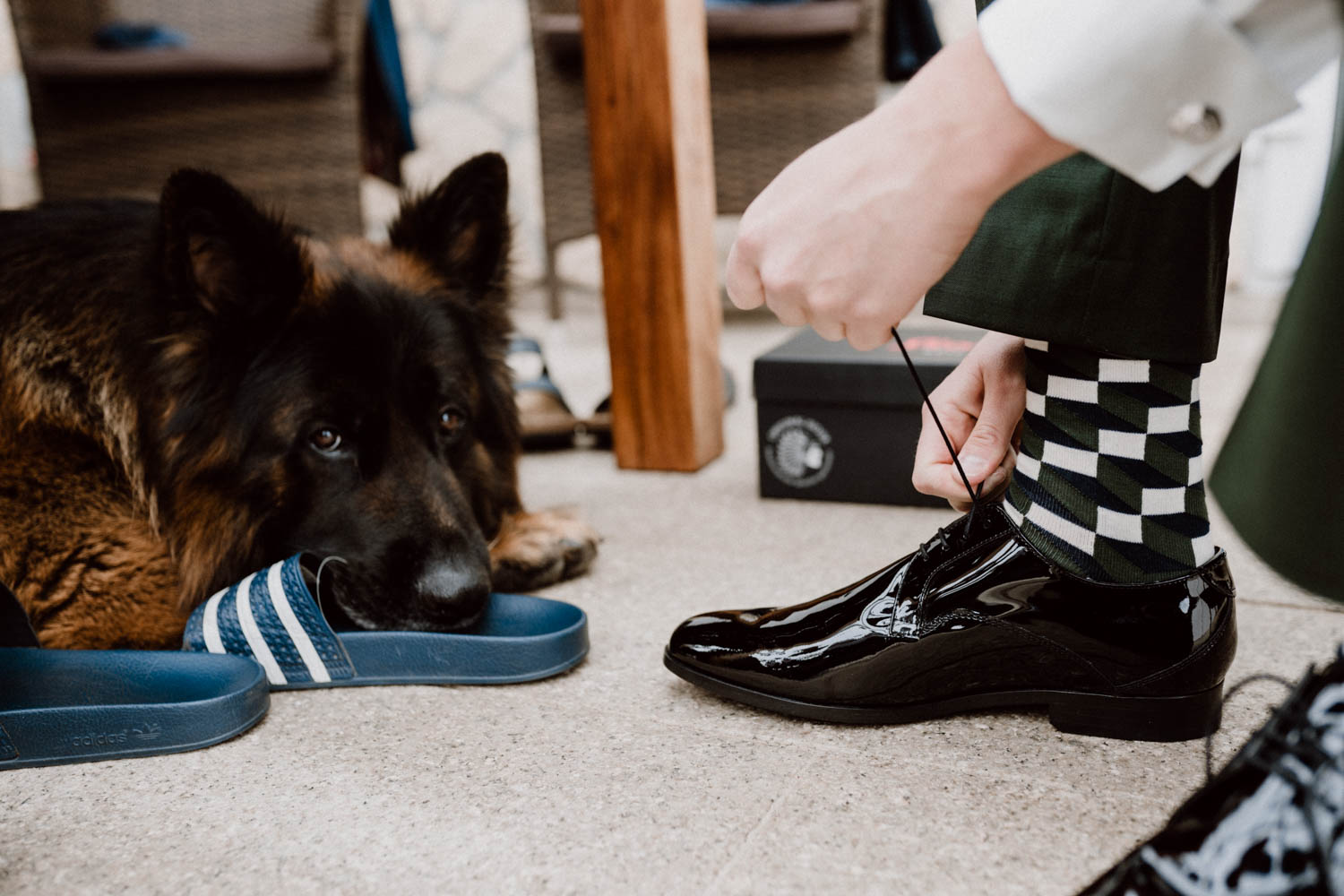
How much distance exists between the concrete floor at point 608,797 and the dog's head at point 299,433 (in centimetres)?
16

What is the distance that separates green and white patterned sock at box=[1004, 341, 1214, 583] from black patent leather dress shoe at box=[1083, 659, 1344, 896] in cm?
33

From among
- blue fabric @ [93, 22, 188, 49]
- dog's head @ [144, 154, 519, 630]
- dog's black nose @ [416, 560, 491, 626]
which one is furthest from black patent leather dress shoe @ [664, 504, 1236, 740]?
blue fabric @ [93, 22, 188, 49]

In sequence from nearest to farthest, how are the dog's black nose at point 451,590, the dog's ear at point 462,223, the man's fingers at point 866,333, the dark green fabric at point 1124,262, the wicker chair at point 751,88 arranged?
the man's fingers at point 866,333 < the dark green fabric at point 1124,262 < the dog's black nose at point 451,590 < the dog's ear at point 462,223 < the wicker chair at point 751,88

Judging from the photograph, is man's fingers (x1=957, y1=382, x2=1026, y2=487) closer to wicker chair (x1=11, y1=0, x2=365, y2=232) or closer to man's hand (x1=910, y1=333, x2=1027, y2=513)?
man's hand (x1=910, y1=333, x2=1027, y2=513)

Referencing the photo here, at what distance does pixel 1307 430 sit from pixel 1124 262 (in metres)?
0.71

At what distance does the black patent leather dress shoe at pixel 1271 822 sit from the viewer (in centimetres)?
52

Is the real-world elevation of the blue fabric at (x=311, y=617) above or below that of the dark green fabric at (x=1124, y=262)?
below

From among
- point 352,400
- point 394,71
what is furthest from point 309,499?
point 394,71

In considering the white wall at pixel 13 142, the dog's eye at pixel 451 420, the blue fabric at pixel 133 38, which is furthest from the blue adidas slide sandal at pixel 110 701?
the white wall at pixel 13 142

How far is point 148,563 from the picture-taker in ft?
4.14

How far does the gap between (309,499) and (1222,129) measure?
3.59 feet

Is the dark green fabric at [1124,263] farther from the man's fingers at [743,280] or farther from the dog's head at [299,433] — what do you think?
the dog's head at [299,433]

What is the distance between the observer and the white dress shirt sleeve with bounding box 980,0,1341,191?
0.50m

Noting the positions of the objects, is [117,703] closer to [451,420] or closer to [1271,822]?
[451,420]
